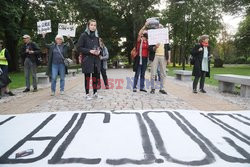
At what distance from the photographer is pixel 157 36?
7.54 metres

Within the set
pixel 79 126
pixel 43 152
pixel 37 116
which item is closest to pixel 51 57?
pixel 37 116

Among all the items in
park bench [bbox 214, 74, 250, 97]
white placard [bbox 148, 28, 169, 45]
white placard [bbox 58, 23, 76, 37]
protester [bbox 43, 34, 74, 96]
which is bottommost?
park bench [bbox 214, 74, 250, 97]

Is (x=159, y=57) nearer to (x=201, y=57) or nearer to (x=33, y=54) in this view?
(x=201, y=57)

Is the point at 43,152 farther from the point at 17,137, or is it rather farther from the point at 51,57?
the point at 51,57

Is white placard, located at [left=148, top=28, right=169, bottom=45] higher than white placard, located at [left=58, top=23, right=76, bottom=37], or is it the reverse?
white placard, located at [left=58, top=23, right=76, bottom=37]

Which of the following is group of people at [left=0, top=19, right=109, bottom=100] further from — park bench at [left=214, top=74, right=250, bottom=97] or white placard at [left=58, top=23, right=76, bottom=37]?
park bench at [left=214, top=74, right=250, bottom=97]

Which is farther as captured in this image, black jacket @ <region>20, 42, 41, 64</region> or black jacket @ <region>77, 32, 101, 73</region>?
black jacket @ <region>20, 42, 41, 64</region>

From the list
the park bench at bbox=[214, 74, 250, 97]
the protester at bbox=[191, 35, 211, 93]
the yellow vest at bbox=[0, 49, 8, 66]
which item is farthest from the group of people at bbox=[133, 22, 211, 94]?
the yellow vest at bbox=[0, 49, 8, 66]

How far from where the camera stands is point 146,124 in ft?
14.2

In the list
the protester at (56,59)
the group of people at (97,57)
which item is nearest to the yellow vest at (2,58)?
the group of people at (97,57)

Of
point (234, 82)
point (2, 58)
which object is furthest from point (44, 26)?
point (234, 82)

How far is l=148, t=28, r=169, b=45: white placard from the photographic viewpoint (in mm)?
7508

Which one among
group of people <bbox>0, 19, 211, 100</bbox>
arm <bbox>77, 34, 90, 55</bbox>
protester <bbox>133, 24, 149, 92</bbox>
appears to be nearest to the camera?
arm <bbox>77, 34, 90, 55</bbox>

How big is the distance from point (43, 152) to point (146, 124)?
179 centimetres
